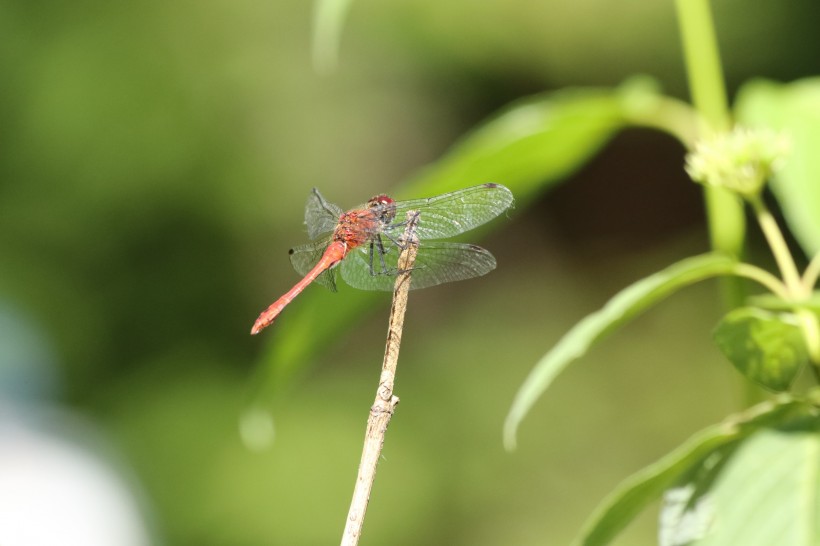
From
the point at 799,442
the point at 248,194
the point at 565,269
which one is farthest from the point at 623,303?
the point at 565,269

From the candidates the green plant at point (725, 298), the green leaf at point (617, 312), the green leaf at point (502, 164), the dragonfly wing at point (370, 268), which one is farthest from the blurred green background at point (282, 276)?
the green leaf at point (617, 312)

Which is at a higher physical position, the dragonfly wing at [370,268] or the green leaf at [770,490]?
the dragonfly wing at [370,268]

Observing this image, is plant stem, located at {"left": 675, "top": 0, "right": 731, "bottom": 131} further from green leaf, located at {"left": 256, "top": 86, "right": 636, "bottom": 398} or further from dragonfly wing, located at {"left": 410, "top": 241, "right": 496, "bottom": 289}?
dragonfly wing, located at {"left": 410, "top": 241, "right": 496, "bottom": 289}

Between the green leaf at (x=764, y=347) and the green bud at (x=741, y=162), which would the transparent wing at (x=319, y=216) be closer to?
the green bud at (x=741, y=162)

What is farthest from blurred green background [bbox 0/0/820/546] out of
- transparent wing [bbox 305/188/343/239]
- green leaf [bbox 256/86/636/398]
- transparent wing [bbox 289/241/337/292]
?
green leaf [bbox 256/86/636/398]

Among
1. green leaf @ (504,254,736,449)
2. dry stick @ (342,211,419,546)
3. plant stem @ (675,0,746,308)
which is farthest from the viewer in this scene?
plant stem @ (675,0,746,308)

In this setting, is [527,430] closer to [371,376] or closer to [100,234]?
[371,376]
